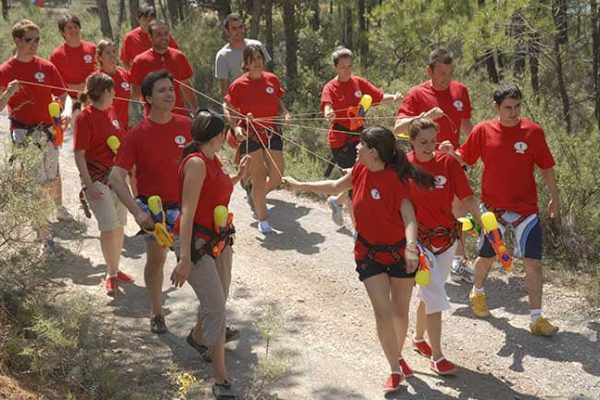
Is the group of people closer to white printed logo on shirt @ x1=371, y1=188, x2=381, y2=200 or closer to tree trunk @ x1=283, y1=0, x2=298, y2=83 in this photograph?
white printed logo on shirt @ x1=371, y1=188, x2=381, y2=200

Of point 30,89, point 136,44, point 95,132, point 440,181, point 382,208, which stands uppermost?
point 136,44

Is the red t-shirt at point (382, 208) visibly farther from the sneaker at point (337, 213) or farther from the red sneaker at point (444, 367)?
the sneaker at point (337, 213)

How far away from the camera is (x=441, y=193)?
5406 mm

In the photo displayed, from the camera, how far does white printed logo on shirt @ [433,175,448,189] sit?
5387 mm

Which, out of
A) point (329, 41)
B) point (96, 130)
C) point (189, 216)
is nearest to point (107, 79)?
point (96, 130)

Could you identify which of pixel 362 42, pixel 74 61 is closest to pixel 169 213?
pixel 74 61

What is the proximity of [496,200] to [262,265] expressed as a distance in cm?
251

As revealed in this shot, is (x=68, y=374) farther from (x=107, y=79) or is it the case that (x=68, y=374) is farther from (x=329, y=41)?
(x=329, y=41)

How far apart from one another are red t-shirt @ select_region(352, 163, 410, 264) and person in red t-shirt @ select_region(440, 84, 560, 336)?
1563 mm

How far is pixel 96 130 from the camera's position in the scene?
630 cm

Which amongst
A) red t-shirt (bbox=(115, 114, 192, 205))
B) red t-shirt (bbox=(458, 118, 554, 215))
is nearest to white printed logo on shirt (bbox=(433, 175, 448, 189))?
red t-shirt (bbox=(458, 118, 554, 215))

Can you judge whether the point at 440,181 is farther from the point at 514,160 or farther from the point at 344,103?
the point at 344,103

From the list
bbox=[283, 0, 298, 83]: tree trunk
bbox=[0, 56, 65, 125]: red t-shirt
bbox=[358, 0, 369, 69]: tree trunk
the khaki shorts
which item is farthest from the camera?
bbox=[358, 0, 369, 69]: tree trunk

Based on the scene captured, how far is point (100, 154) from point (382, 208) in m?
2.76
